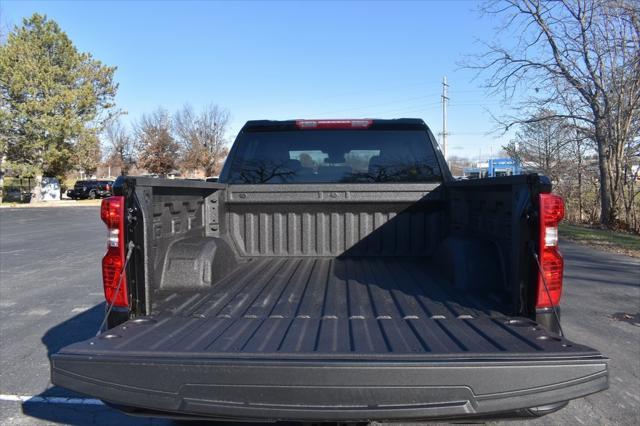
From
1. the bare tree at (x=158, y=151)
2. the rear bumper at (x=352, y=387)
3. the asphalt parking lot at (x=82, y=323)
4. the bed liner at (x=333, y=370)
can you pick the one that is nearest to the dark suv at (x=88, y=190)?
the bare tree at (x=158, y=151)

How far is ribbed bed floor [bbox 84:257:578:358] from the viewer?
2154 mm

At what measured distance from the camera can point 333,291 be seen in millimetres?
3227

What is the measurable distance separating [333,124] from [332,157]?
0.32m

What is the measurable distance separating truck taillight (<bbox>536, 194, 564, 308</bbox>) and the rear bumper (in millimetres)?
598

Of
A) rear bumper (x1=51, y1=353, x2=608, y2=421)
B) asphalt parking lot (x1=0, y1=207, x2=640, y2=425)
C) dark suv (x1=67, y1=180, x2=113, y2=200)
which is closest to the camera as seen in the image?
rear bumper (x1=51, y1=353, x2=608, y2=421)

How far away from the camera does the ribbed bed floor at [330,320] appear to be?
7.07ft

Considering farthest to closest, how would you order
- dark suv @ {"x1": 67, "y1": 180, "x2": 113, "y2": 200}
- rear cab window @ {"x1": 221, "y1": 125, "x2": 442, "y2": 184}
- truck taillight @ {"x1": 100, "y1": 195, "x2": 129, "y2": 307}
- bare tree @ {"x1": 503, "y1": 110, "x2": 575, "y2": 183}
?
1. dark suv @ {"x1": 67, "y1": 180, "x2": 113, "y2": 200}
2. bare tree @ {"x1": 503, "y1": 110, "x2": 575, "y2": 183}
3. rear cab window @ {"x1": 221, "y1": 125, "x2": 442, "y2": 184}
4. truck taillight @ {"x1": 100, "y1": 195, "x2": 129, "y2": 307}

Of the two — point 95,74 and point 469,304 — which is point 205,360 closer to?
point 469,304

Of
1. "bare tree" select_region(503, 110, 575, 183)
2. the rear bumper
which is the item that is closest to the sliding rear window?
the rear bumper

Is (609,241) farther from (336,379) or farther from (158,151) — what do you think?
(158,151)

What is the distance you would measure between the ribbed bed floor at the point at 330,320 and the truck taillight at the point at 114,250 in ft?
0.58

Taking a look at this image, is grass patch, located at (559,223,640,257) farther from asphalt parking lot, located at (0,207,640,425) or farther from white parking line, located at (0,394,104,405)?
white parking line, located at (0,394,104,405)

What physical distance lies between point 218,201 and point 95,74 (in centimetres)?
3836

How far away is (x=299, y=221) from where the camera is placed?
13.9 feet
